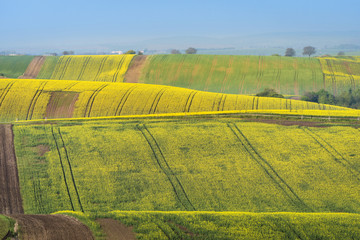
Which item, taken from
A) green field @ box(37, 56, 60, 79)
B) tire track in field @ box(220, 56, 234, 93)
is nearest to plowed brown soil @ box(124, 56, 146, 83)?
tire track in field @ box(220, 56, 234, 93)

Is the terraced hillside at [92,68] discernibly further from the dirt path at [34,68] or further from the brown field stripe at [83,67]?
the dirt path at [34,68]

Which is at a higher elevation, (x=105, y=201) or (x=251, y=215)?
(x=251, y=215)

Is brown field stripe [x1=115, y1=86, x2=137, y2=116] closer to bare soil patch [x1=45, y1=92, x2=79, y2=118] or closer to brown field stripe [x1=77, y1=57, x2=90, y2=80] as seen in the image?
bare soil patch [x1=45, y1=92, x2=79, y2=118]

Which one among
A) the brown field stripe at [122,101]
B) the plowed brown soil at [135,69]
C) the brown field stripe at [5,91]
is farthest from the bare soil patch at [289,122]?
the plowed brown soil at [135,69]

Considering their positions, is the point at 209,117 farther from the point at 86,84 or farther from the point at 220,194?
the point at 86,84

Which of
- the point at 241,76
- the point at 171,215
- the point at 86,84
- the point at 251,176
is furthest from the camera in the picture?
the point at 241,76

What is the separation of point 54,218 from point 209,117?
90.6 ft

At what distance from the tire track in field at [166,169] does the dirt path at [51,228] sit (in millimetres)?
9869

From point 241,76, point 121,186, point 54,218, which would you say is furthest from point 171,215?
point 241,76

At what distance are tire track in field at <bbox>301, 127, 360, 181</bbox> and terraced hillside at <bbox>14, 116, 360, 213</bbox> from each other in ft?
0.31

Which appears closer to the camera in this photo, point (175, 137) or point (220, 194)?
point (220, 194)

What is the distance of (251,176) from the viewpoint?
3641 cm

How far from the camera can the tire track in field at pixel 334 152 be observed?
123 feet

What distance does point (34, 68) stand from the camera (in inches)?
4483
